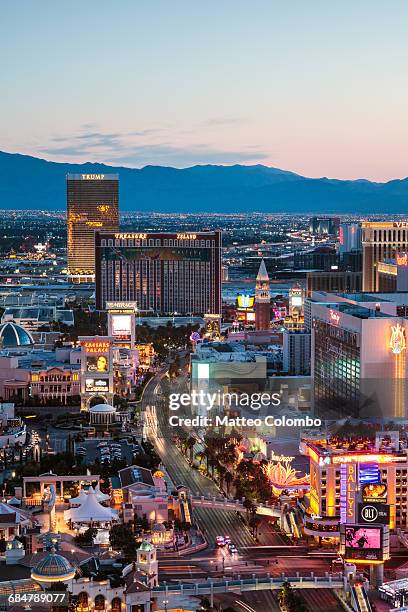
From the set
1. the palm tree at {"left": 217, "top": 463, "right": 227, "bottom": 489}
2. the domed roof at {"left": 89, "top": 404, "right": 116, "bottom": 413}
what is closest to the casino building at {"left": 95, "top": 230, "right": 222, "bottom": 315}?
the domed roof at {"left": 89, "top": 404, "right": 116, "bottom": 413}

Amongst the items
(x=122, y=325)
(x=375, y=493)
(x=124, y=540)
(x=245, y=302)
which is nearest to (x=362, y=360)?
(x=375, y=493)

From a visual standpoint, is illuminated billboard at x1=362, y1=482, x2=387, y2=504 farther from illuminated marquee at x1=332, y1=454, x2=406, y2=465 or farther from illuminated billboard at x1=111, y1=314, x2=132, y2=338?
illuminated billboard at x1=111, y1=314, x2=132, y2=338

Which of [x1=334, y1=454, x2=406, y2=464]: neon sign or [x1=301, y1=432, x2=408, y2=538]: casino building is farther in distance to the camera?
[x1=334, y1=454, x2=406, y2=464]: neon sign

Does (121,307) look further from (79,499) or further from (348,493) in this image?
(348,493)

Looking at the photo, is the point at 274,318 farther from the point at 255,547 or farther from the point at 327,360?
the point at 255,547

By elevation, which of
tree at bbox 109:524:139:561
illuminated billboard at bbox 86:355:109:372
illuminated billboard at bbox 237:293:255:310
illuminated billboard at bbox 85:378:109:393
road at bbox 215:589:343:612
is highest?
illuminated billboard at bbox 237:293:255:310
